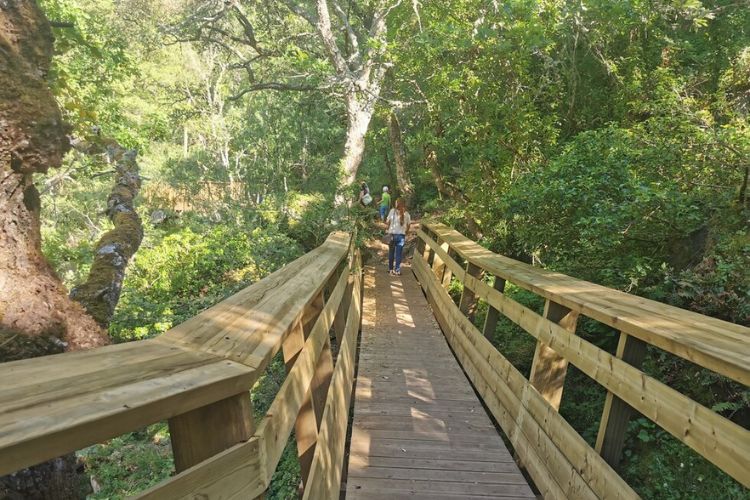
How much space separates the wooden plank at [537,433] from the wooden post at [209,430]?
1885mm

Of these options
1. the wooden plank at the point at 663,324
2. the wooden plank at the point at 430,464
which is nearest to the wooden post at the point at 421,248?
the wooden plank at the point at 663,324

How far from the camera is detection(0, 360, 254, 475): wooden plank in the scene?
84cm

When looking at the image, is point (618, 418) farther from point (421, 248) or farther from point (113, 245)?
point (421, 248)

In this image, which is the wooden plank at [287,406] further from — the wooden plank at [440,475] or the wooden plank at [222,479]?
the wooden plank at [440,475]

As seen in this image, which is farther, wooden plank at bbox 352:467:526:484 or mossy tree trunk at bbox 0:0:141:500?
wooden plank at bbox 352:467:526:484

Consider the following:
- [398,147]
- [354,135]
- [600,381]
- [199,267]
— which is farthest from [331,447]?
[398,147]

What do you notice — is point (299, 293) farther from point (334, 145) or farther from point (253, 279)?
point (334, 145)

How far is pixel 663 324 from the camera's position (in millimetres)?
2293

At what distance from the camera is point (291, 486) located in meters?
4.50

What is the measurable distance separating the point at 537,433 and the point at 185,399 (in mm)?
2721

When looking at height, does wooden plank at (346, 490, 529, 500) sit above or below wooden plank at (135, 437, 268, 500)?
below

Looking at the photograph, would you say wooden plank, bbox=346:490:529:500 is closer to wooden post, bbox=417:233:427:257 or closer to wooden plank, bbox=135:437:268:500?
wooden plank, bbox=135:437:268:500

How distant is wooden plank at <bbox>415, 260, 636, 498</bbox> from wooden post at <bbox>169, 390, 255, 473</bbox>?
188cm

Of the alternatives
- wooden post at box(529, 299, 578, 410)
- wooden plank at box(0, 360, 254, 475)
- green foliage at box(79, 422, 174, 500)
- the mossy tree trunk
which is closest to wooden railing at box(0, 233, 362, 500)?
wooden plank at box(0, 360, 254, 475)
